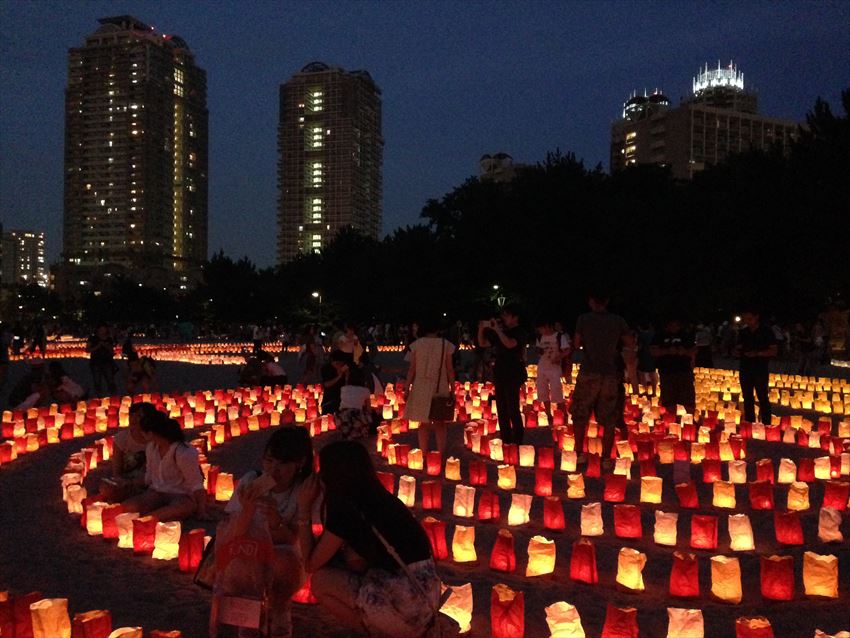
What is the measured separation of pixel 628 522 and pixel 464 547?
1.53 m

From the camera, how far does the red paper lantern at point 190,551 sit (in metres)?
6.30

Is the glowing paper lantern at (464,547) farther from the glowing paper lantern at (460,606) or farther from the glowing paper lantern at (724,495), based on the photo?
the glowing paper lantern at (724,495)

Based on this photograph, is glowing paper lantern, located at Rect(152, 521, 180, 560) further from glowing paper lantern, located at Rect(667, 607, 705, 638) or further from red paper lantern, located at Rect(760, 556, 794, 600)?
Result: red paper lantern, located at Rect(760, 556, 794, 600)

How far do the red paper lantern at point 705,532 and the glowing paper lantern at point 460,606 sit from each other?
261 cm

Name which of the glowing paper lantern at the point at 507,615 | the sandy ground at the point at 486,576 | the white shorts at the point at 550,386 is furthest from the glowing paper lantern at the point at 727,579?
the white shorts at the point at 550,386

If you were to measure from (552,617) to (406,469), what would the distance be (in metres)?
5.40

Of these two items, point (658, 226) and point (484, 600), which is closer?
point (484, 600)

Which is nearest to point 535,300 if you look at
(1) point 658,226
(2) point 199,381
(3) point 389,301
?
(1) point 658,226

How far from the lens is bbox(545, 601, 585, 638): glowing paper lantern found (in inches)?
187

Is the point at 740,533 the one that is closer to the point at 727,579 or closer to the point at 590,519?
the point at 590,519

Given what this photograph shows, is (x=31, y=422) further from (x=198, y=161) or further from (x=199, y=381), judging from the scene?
(x=198, y=161)

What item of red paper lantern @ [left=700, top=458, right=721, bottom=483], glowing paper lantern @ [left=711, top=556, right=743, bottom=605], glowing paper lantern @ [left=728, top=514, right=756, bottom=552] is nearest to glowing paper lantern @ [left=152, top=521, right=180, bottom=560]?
glowing paper lantern @ [left=711, top=556, right=743, bottom=605]

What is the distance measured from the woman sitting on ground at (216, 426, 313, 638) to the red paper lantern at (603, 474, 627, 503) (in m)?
3.89

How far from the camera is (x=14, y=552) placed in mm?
6922
